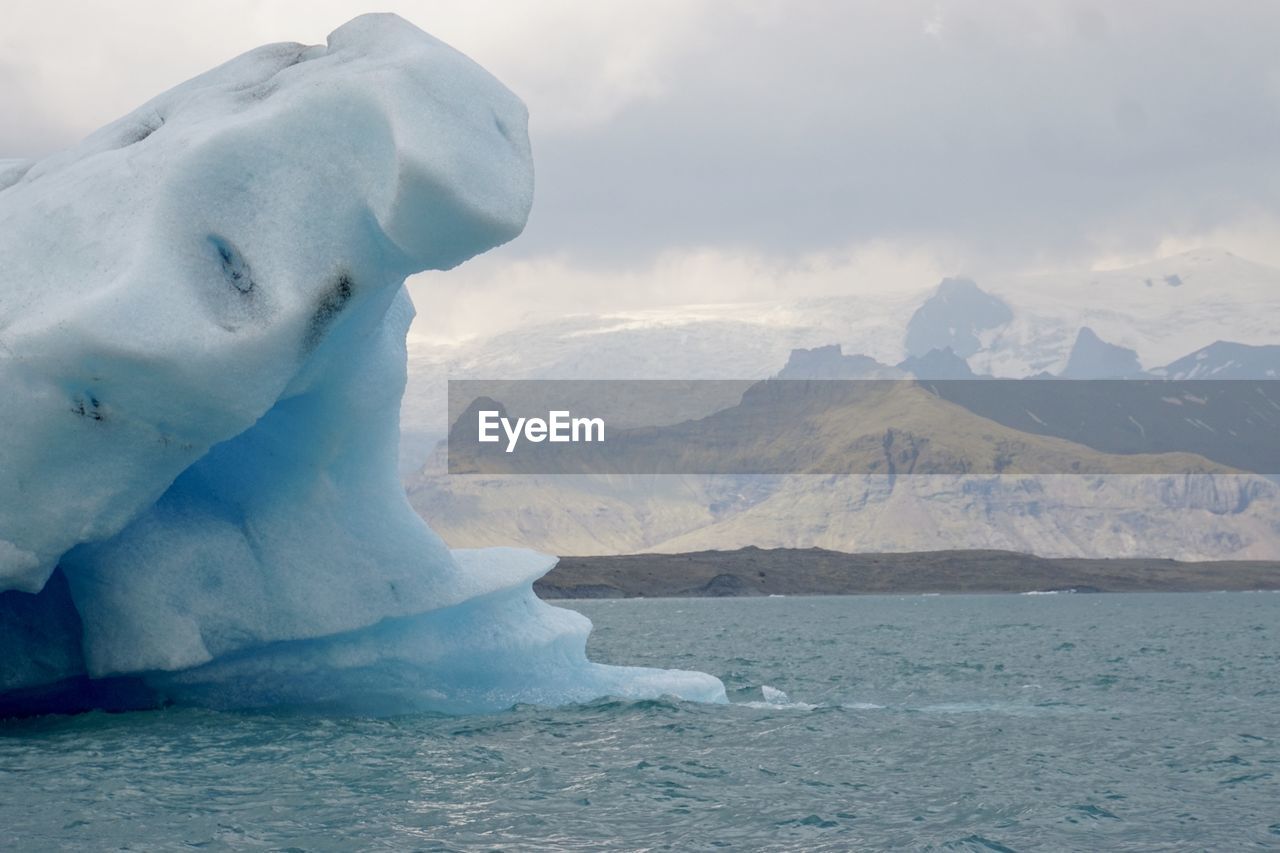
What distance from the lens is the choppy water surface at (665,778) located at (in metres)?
12.0

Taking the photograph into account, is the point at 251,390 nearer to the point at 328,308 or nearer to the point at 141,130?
the point at 328,308

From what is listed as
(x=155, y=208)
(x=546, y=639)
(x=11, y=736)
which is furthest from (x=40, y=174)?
→ (x=546, y=639)

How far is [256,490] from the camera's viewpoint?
1634cm

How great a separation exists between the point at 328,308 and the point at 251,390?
101 cm

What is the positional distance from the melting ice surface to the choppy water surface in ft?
2.79

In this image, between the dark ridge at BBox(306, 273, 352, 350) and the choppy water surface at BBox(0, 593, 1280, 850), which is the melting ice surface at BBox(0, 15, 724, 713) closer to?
the dark ridge at BBox(306, 273, 352, 350)

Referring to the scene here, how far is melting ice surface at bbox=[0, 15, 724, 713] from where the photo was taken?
1336cm

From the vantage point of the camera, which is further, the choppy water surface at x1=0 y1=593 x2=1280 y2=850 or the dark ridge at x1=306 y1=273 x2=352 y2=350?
the dark ridge at x1=306 y1=273 x2=352 y2=350

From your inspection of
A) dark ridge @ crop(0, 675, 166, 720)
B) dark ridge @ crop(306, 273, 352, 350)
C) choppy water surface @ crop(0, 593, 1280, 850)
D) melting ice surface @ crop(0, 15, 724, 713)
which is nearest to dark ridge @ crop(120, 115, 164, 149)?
melting ice surface @ crop(0, 15, 724, 713)

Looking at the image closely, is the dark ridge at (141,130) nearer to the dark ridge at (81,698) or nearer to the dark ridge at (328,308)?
the dark ridge at (328,308)

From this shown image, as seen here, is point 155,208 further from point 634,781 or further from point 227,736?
point 634,781

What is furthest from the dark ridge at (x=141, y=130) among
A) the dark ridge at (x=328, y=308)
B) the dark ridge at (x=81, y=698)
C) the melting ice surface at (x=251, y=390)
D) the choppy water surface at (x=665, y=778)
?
the choppy water surface at (x=665, y=778)

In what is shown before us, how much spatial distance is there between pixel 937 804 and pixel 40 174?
11.3 m

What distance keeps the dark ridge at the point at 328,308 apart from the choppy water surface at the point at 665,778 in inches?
158
